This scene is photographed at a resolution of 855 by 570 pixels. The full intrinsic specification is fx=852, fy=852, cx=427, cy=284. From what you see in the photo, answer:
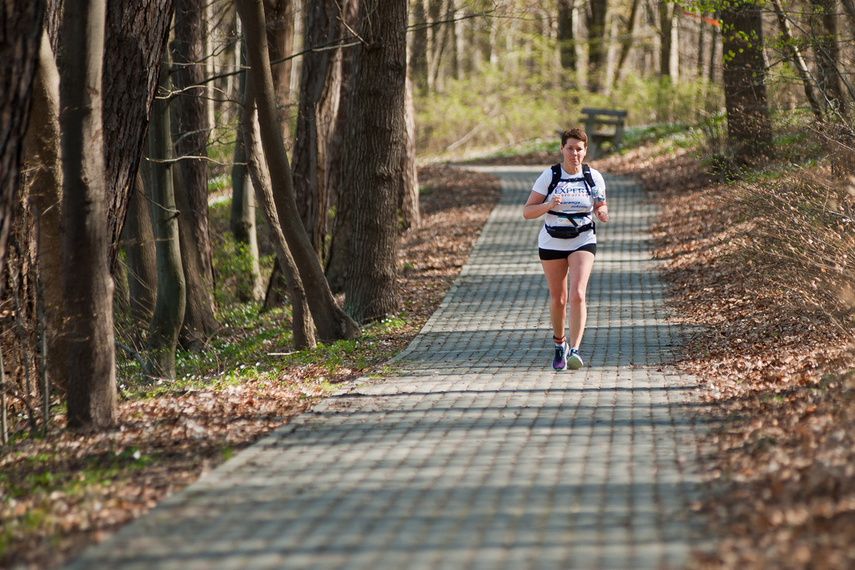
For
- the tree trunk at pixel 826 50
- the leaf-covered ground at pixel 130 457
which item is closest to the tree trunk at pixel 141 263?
the leaf-covered ground at pixel 130 457

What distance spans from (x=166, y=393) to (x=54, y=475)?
244 centimetres

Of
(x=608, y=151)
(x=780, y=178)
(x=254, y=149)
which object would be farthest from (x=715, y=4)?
(x=608, y=151)

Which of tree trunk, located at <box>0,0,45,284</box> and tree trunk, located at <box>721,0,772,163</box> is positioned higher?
tree trunk, located at <box>721,0,772,163</box>

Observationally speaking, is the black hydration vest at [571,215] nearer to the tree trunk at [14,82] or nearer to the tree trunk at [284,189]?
the tree trunk at [284,189]

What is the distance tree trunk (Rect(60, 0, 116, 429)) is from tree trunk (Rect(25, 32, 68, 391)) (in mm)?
1051

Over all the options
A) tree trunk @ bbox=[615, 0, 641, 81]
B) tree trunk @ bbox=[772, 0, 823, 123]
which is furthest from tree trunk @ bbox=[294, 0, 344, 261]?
tree trunk @ bbox=[615, 0, 641, 81]

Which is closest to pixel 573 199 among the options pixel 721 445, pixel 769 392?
pixel 769 392

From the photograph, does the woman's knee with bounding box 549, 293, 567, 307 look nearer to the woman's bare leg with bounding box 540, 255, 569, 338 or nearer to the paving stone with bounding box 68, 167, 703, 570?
the woman's bare leg with bounding box 540, 255, 569, 338

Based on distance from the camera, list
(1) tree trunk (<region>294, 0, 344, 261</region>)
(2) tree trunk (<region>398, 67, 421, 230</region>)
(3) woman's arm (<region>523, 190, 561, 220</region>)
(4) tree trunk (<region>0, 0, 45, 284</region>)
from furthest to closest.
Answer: (2) tree trunk (<region>398, 67, 421, 230</region>) → (1) tree trunk (<region>294, 0, 344, 261</region>) → (3) woman's arm (<region>523, 190, 561, 220</region>) → (4) tree trunk (<region>0, 0, 45, 284</region>)

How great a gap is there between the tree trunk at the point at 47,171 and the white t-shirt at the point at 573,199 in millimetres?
4009

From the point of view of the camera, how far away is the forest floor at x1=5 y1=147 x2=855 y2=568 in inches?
150

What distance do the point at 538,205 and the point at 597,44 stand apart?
29639 millimetres

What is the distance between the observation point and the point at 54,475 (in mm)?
5207

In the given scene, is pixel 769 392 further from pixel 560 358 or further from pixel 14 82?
pixel 14 82
